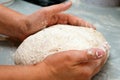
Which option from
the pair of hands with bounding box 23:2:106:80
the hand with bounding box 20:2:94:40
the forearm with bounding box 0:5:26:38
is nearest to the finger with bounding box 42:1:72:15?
the hand with bounding box 20:2:94:40

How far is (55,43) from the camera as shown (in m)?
0.71

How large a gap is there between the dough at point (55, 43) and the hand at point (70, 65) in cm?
8

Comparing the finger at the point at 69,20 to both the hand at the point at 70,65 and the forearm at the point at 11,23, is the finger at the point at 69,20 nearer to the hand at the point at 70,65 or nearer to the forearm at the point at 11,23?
the forearm at the point at 11,23

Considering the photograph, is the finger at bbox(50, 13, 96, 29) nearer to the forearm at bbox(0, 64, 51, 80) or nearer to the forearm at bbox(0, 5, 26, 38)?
the forearm at bbox(0, 5, 26, 38)

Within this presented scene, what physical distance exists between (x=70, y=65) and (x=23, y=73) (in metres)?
0.13

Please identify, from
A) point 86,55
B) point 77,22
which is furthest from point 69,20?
point 86,55

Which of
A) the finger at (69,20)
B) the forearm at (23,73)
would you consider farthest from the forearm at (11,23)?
the forearm at (23,73)

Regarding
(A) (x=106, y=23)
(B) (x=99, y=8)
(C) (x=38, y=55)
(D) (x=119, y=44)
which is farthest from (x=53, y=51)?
(B) (x=99, y=8)

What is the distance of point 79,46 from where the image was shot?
68 centimetres

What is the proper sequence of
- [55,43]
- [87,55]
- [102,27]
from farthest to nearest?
[102,27] → [55,43] → [87,55]

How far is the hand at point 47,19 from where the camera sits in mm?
828

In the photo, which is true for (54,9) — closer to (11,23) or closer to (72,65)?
(11,23)

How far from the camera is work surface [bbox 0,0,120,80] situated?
2.44 feet

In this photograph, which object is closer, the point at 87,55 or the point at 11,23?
the point at 87,55
